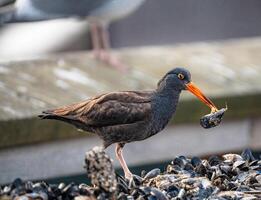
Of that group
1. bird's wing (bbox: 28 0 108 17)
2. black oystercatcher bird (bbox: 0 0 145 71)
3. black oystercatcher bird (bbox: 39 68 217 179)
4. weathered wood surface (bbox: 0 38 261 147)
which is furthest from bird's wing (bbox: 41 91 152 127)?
bird's wing (bbox: 28 0 108 17)

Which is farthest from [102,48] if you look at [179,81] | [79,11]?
[179,81]

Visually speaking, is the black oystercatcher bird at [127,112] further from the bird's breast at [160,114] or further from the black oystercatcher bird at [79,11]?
the black oystercatcher bird at [79,11]

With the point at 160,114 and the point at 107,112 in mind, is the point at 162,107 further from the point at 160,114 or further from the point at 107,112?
the point at 107,112

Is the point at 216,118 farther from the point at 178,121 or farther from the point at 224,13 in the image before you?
the point at 224,13

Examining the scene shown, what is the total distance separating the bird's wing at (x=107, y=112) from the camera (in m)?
4.20

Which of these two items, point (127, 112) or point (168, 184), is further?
point (127, 112)

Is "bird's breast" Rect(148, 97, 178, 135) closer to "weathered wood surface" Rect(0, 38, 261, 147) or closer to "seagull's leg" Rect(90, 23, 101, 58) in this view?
"weathered wood surface" Rect(0, 38, 261, 147)

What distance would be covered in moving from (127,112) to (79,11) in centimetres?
414

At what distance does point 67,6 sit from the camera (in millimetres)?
8203

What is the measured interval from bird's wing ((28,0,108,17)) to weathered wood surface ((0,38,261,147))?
68cm

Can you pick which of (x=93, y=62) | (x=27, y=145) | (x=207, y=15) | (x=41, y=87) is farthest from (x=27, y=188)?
(x=207, y=15)

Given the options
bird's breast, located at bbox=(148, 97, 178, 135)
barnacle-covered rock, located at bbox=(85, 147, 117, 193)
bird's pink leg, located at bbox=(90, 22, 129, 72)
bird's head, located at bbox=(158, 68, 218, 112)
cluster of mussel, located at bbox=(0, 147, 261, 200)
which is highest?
bird's pink leg, located at bbox=(90, 22, 129, 72)

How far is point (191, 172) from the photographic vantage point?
4293mm

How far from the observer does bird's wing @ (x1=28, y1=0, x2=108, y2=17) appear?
317 inches
